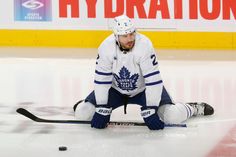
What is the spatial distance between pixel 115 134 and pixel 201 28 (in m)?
3.67

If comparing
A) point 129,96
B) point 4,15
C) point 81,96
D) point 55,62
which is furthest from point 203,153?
point 4,15

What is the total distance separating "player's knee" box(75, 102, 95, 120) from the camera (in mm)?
3596

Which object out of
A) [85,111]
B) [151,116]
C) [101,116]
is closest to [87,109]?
[85,111]

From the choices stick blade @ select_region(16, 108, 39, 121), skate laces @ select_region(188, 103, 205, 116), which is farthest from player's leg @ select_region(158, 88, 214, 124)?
stick blade @ select_region(16, 108, 39, 121)

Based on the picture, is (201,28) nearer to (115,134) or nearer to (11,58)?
(11,58)

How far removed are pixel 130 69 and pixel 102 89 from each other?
0.19m

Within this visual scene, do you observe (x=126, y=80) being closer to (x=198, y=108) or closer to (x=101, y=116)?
(x=101, y=116)

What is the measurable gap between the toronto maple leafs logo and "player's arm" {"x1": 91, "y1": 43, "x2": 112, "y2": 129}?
0.18 ft

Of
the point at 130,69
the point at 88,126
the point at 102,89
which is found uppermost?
the point at 130,69

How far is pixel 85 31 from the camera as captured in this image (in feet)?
22.9

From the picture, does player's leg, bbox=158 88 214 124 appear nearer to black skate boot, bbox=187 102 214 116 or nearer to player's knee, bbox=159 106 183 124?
player's knee, bbox=159 106 183 124

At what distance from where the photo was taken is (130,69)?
133 inches

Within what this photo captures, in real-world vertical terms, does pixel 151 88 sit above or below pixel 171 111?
above

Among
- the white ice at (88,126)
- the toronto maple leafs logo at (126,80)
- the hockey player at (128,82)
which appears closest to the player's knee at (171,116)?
the hockey player at (128,82)
